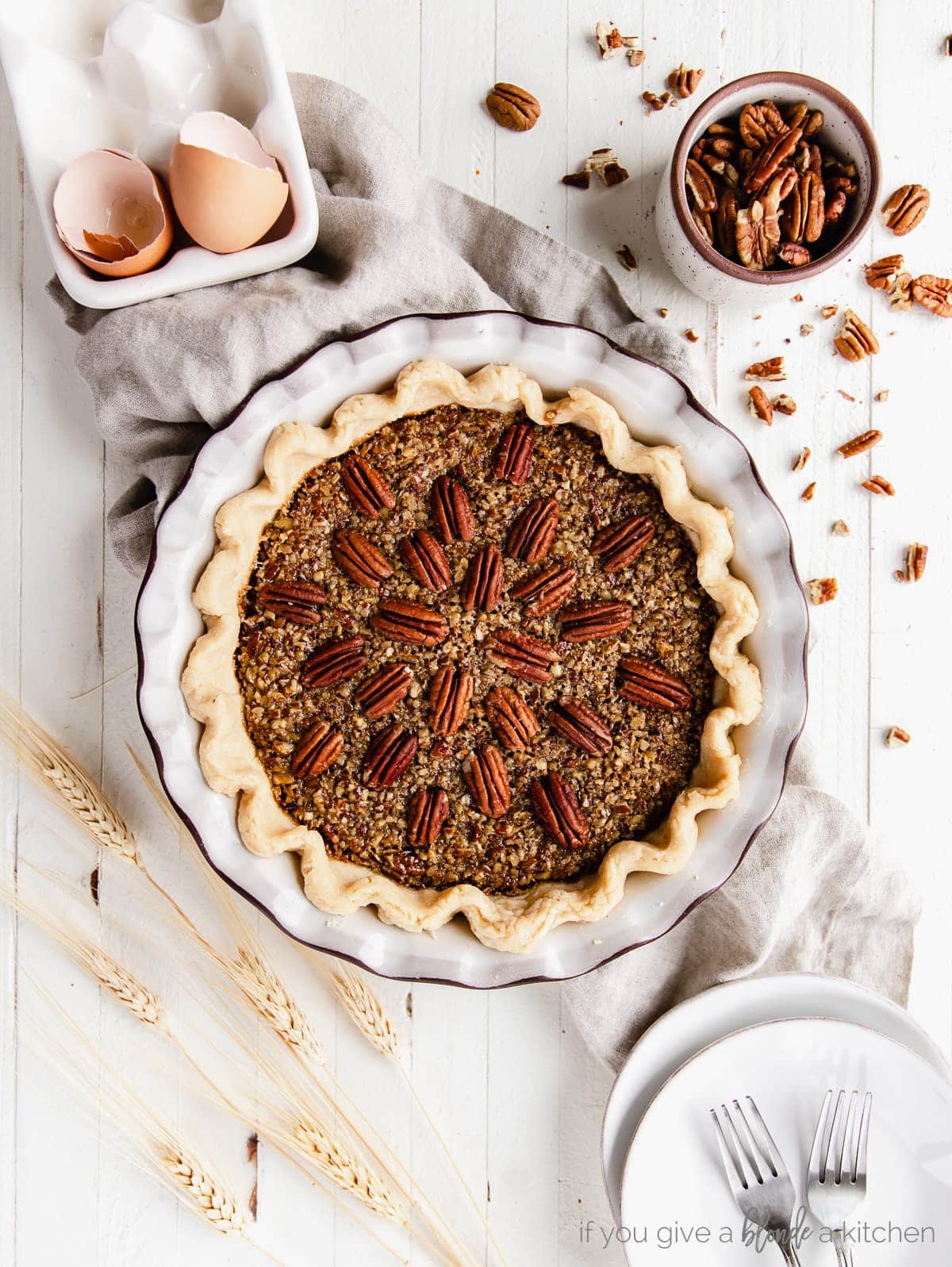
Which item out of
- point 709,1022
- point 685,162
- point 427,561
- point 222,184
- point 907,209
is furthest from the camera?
point 907,209

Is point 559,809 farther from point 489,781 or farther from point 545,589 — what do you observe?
point 545,589

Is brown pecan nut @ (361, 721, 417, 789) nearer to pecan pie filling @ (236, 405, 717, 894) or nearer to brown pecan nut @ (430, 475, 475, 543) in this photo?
pecan pie filling @ (236, 405, 717, 894)

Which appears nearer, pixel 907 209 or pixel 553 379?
pixel 553 379

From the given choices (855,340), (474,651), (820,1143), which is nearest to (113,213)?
(474,651)

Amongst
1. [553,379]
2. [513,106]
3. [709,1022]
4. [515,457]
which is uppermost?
[513,106]

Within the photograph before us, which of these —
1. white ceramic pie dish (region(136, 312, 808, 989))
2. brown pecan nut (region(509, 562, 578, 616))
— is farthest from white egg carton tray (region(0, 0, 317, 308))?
brown pecan nut (region(509, 562, 578, 616))

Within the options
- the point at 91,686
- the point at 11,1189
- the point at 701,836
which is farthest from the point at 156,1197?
the point at 701,836
